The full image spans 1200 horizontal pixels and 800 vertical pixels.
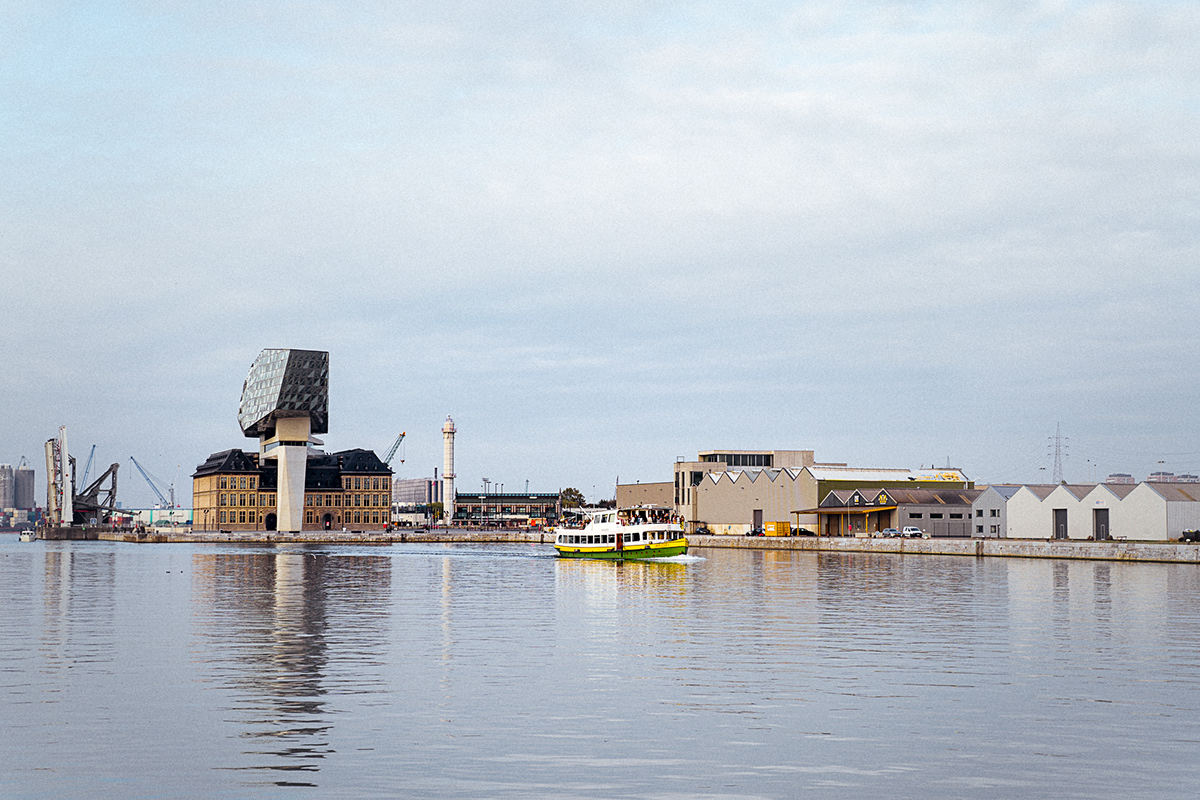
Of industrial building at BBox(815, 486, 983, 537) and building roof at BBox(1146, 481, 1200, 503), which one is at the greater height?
building roof at BBox(1146, 481, 1200, 503)

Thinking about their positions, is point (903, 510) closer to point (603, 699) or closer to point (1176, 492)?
point (1176, 492)

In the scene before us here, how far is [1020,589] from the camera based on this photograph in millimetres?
63750

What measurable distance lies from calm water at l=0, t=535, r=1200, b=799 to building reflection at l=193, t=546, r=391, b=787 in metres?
0.12

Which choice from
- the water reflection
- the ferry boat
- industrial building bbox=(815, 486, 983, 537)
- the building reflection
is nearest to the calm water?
the building reflection

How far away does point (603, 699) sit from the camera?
84.7 ft

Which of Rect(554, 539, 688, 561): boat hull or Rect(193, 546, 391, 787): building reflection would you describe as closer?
Rect(193, 546, 391, 787): building reflection

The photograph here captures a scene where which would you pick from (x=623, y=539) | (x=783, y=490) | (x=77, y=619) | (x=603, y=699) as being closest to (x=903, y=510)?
(x=783, y=490)

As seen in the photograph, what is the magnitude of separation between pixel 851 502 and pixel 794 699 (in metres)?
132

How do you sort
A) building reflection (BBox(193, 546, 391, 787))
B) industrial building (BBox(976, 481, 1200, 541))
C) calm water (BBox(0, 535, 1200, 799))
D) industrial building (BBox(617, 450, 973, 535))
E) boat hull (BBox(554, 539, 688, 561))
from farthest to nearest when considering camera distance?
industrial building (BBox(617, 450, 973, 535)) < industrial building (BBox(976, 481, 1200, 541)) < boat hull (BBox(554, 539, 688, 561)) < building reflection (BBox(193, 546, 391, 787)) < calm water (BBox(0, 535, 1200, 799))

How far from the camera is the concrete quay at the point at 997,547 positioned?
317 feet

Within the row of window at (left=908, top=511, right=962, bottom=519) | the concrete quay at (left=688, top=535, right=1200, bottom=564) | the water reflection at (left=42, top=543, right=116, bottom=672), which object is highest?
the row of window at (left=908, top=511, right=962, bottom=519)

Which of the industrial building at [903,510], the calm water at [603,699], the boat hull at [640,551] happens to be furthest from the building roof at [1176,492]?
the calm water at [603,699]

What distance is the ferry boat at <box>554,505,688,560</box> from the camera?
107m

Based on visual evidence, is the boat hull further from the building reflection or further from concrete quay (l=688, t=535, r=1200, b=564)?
the building reflection
